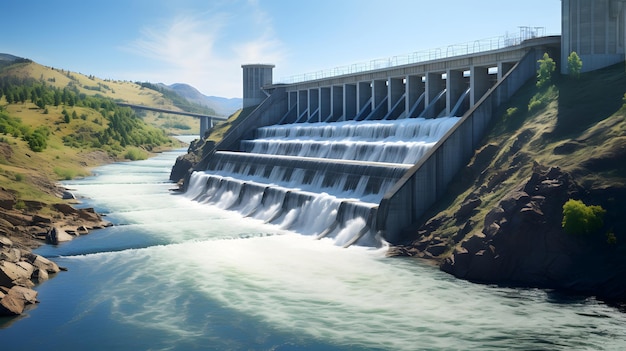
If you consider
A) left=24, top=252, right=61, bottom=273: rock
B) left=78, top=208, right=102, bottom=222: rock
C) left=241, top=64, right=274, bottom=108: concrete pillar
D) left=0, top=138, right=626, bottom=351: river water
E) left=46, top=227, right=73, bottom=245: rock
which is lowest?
left=0, top=138, right=626, bottom=351: river water

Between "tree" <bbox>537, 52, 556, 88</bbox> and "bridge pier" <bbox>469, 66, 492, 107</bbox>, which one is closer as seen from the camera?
"tree" <bbox>537, 52, 556, 88</bbox>

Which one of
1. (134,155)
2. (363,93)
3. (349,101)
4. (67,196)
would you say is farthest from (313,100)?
(134,155)

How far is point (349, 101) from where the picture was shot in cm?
8438

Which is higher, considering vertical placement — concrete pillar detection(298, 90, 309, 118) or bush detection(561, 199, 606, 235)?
concrete pillar detection(298, 90, 309, 118)

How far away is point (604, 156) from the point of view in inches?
1448

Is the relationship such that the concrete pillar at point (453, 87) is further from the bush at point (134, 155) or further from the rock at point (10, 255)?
the bush at point (134, 155)

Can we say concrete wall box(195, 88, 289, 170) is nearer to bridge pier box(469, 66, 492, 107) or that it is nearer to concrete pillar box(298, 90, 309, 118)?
concrete pillar box(298, 90, 309, 118)

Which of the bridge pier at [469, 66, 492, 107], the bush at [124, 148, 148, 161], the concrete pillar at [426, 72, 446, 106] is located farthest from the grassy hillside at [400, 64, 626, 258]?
the bush at [124, 148, 148, 161]

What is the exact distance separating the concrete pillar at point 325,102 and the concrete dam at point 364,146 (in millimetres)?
148

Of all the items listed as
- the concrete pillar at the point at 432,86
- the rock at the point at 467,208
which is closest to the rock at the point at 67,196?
the concrete pillar at the point at 432,86

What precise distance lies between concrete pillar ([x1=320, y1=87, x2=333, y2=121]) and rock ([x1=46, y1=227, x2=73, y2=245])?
4655 cm

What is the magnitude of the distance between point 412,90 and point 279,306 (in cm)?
4359

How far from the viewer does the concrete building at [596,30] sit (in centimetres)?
4878

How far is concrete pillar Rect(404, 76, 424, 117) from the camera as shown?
70.6 m
